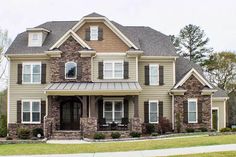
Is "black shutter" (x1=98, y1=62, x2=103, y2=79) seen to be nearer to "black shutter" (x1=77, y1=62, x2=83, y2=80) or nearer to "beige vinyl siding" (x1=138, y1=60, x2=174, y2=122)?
"black shutter" (x1=77, y1=62, x2=83, y2=80)

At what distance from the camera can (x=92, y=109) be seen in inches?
1238

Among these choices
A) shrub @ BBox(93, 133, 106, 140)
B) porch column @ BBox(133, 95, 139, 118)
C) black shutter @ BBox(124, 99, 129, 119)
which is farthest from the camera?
black shutter @ BBox(124, 99, 129, 119)

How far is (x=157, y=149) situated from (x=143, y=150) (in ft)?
2.17

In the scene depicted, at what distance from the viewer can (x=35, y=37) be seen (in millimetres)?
35219

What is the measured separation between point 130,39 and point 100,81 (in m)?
4.43

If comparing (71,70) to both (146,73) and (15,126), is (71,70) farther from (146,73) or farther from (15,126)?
(15,126)

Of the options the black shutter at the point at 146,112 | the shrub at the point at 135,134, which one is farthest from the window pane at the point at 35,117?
the black shutter at the point at 146,112

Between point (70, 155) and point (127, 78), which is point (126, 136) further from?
point (70, 155)

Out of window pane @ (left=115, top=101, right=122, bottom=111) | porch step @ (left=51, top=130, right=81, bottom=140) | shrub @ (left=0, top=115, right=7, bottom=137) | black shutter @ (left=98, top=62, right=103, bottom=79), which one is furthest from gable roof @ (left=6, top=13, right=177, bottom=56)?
porch step @ (left=51, top=130, right=81, bottom=140)

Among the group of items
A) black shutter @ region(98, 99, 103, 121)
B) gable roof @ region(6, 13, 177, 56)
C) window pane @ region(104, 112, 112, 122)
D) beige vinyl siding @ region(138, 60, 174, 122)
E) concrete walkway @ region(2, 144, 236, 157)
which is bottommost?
concrete walkway @ region(2, 144, 236, 157)

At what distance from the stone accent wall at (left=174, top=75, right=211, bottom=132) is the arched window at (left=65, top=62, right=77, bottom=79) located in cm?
849

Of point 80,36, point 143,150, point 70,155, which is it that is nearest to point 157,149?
point 143,150

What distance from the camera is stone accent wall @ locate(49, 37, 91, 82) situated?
3306 centimetres

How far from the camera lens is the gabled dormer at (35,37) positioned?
34.9 m
